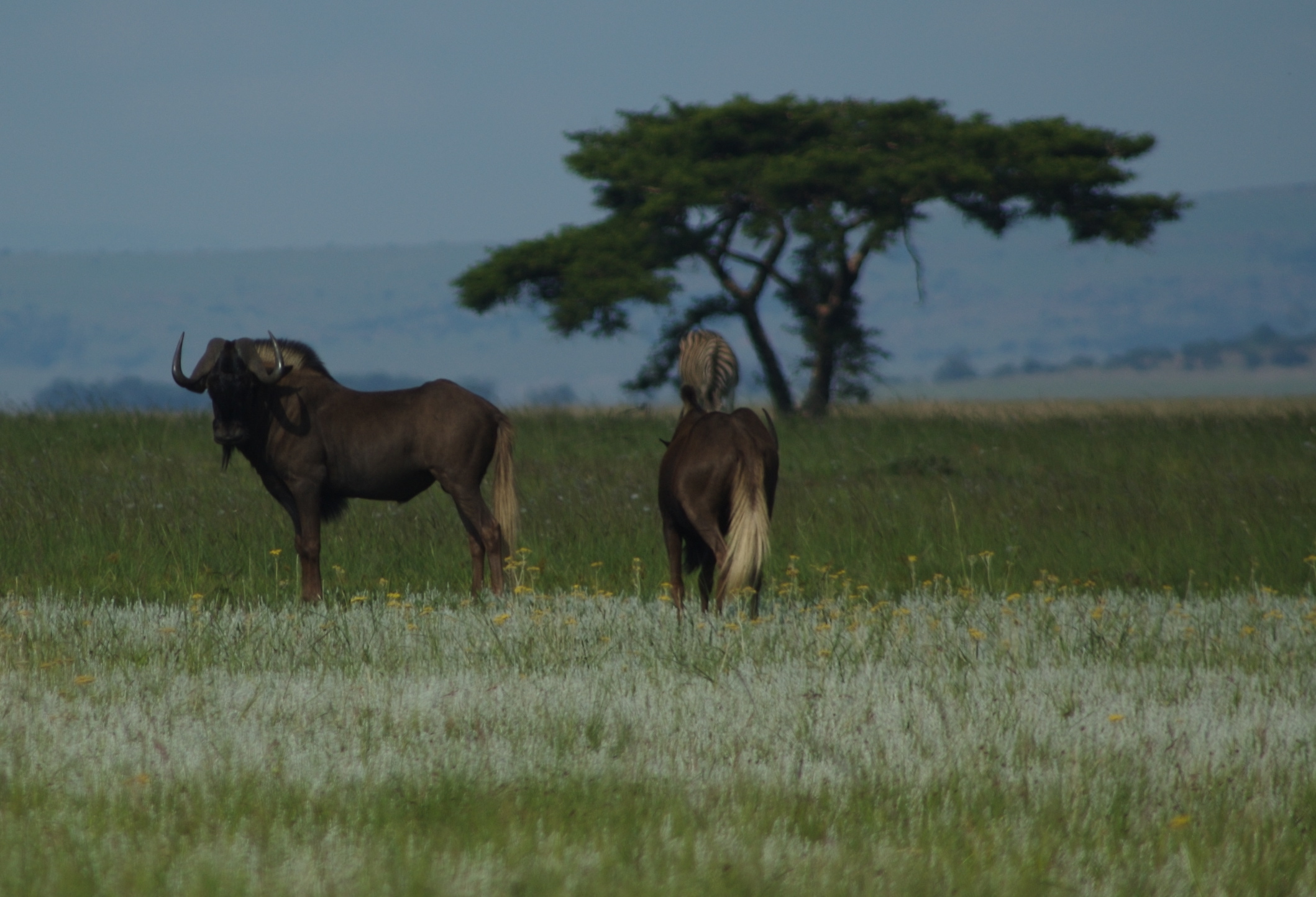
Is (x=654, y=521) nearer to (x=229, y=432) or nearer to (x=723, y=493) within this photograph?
(x=723, y=493)

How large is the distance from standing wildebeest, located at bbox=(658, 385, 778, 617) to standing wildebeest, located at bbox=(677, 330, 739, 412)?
0.19 m

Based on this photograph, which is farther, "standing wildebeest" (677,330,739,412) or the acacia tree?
the acacia tree

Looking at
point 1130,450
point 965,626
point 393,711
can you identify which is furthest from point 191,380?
point 1130,450

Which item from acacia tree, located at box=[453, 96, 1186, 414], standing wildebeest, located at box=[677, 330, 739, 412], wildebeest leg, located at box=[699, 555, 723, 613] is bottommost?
wildebeest leg, located at box=[699, 555, 723, 613]

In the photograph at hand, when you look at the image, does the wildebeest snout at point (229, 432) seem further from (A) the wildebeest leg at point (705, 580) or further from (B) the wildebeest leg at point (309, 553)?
(A) the wildebeest leg at point (705, 580)

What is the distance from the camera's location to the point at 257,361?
30.2ft

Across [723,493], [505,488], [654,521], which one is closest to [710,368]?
[723,493]

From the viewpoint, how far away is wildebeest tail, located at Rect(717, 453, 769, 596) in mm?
7836

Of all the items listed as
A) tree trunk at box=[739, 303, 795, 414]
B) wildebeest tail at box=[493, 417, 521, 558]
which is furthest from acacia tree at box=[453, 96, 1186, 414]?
wildebeest tail at box=[493, 417, 521, 558]

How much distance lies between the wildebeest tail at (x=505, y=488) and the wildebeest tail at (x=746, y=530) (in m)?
2.22

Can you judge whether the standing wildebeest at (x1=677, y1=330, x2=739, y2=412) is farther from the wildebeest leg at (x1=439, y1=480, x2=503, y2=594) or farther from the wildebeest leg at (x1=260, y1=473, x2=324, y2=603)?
the wildebeest leg at (x1=260, y1=473, x2=324, y2=603)

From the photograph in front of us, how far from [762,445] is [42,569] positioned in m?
6.06

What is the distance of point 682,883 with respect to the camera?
3.88 meters

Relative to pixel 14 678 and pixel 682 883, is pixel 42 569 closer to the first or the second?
pixel 14 678
